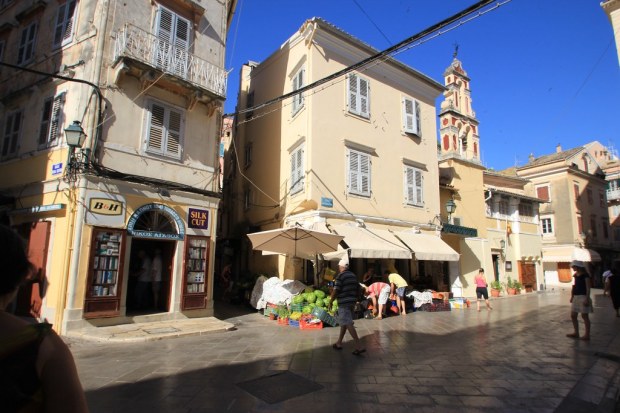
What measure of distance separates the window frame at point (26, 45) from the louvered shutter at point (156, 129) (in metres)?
4.78

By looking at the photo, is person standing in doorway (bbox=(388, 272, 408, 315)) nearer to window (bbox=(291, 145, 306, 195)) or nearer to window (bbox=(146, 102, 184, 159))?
window (bbox=(291, 145, 306, 195))

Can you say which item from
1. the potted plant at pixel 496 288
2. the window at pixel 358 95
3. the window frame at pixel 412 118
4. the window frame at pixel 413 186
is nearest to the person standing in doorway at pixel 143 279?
the window at pixel 358 95

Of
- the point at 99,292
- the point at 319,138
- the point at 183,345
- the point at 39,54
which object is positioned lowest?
the point at 183,345

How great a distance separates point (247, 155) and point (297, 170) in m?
5.50

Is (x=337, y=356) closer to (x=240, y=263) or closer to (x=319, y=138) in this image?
(x=319, y=138)

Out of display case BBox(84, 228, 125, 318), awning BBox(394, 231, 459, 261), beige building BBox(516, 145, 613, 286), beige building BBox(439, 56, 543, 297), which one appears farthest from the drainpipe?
beige building BBox(516, 145, 613, 286)

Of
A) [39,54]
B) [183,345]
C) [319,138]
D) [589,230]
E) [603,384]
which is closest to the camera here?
[603,384]

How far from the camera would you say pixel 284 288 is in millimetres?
11945

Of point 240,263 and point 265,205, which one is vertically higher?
point 265,205

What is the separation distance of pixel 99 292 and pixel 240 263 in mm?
8536

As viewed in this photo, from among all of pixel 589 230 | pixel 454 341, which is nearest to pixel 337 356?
pixel 454 341

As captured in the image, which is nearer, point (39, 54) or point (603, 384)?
point (603, 384)

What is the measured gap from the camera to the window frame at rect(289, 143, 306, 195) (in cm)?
1373

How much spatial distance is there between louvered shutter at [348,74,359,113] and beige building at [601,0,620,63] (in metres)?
10.1
